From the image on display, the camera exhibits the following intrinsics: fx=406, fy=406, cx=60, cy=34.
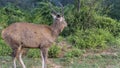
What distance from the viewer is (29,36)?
11.1 meters

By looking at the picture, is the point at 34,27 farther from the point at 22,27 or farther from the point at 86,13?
the point at 86,13

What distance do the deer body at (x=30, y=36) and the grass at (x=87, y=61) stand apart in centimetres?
84

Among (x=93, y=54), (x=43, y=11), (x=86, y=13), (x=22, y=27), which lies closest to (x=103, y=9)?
(x=86, y=13)

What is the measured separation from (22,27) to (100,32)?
499 centimetres

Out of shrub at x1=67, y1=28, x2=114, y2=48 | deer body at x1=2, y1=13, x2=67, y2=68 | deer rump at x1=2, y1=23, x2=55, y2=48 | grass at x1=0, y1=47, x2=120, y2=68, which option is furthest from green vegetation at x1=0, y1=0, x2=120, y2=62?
deer rump at x1=2, y1=23, x2=55, y2=48

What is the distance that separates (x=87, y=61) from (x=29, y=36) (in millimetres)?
2591

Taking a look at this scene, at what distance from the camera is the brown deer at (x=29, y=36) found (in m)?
10.9

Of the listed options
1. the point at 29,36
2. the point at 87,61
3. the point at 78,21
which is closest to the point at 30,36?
the point at 29,36

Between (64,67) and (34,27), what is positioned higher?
(34,27)

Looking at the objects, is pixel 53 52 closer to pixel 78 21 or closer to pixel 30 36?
pixel 30 36

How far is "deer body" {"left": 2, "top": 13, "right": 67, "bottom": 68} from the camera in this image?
1089cm

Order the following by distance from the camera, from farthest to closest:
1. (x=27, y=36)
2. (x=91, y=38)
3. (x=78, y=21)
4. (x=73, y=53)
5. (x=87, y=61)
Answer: (x=78, y=21) → (x=91, y=38) → (x=73, y=53) → (x=87, y=61) → (x=27, y=36)

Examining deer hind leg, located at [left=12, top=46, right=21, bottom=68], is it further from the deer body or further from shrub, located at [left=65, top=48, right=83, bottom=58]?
A: shrub, located at [left=65, top=48, right=83, bottom=58]

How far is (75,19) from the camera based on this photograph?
15891 mm
